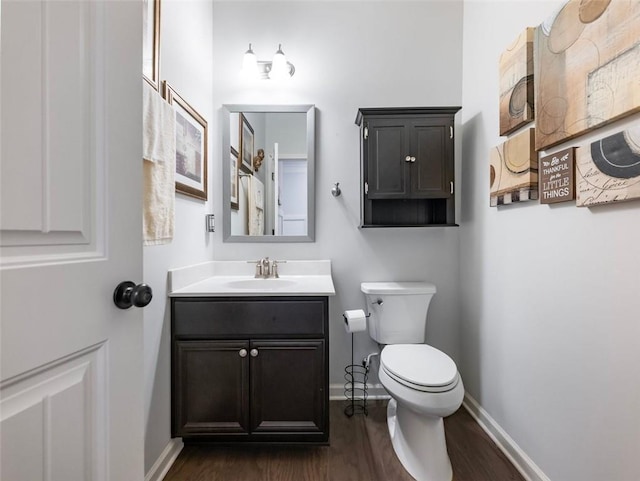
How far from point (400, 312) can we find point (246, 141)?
1527 mm

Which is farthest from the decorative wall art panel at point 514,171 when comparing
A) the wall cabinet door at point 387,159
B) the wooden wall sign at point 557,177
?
the wall cabinet door at point 387,159

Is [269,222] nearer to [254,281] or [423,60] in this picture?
[254,281]

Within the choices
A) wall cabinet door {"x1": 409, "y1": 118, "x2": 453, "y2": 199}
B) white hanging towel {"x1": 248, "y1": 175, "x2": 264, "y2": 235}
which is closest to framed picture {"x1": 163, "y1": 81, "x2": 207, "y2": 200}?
white hanging towel {"x1": 248, "y1": 175, "x2": 264, "y2": 235}

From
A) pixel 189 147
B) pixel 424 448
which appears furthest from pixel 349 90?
pixel 424 448

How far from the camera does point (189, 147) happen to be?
1.56 metres

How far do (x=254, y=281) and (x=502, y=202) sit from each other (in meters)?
1.47

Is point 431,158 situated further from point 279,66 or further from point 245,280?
point 245,280

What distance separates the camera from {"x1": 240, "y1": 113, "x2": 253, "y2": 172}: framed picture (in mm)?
1941

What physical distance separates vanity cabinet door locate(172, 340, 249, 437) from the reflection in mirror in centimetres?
78

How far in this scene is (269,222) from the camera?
6.46 ft

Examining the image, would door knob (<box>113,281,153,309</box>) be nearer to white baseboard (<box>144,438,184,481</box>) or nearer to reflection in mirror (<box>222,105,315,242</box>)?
white baseboard (<box>144,438,184,481</box>)

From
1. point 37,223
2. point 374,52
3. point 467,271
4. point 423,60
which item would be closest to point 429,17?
point 423,60

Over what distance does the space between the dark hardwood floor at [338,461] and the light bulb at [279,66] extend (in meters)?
2.20

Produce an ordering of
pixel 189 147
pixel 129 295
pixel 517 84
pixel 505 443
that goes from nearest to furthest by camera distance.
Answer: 1. pixel 129 295
2. pixel 517 84
3. pixel 505 443
4. pixel 189 147
